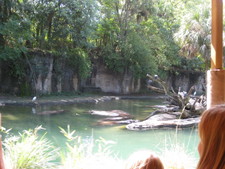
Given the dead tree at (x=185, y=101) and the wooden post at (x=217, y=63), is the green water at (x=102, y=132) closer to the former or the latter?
the dead tree at (x=185, y=101)

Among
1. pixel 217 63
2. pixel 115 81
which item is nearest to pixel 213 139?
pixel 217 63

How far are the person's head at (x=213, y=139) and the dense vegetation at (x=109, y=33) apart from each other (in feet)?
43.3

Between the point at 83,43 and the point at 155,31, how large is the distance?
627cm

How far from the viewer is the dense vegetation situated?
47.5ft

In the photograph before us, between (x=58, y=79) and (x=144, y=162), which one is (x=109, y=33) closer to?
(x=58, y=79)

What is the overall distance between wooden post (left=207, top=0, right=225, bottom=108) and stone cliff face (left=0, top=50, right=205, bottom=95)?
11115 mm

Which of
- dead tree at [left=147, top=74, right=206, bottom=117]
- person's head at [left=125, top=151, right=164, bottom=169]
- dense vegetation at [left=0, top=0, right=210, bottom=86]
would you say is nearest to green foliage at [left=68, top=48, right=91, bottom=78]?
dense vegetation at [left=0, top=0, right=210, bottom=86]

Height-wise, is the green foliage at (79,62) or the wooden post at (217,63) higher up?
the green foliage at (79,62)

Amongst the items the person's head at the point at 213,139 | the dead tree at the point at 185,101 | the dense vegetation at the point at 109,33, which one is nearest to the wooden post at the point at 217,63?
the person's head at the point at 213,139

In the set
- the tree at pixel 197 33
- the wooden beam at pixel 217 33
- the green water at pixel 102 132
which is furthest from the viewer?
the tree at pixel 197 33

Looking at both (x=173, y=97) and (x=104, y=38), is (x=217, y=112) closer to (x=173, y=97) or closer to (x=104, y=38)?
(x=173, y=97)

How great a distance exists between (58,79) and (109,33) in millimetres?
5505

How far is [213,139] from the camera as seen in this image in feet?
3.14

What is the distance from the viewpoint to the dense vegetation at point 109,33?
14473 millimetres
